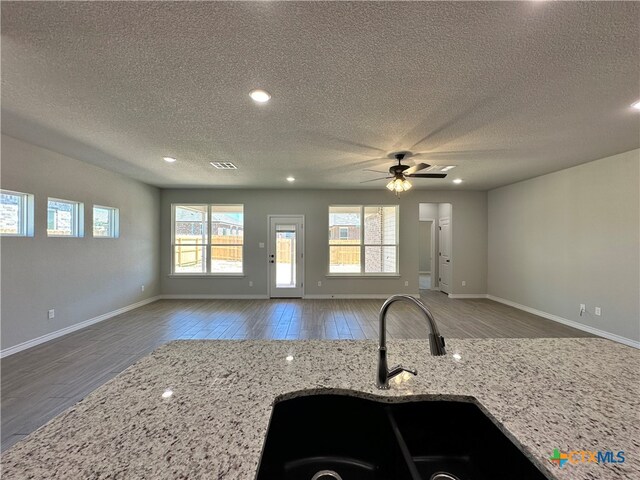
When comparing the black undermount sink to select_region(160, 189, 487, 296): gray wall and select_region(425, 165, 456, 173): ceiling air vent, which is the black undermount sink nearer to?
select_region(425, 165, 456, 173): ceiling air vent

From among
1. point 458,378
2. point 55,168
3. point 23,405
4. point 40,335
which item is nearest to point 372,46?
point 458,378

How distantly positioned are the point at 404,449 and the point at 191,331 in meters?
4.01

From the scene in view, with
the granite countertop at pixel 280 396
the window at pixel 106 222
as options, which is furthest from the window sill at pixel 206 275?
the granite countertop at pixel 280 396

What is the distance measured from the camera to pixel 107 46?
1.69 metres

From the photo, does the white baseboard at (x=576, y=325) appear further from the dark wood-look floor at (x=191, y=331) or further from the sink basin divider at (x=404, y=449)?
the sink basin divider at (x=404, y=449)

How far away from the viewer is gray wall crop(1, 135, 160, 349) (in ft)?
10.6

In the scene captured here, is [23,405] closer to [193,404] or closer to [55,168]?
[193,404]

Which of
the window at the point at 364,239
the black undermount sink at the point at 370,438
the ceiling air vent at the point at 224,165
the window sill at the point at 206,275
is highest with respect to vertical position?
the ceiling air vent at the point at 224,165

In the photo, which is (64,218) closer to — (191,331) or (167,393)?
(191,331)

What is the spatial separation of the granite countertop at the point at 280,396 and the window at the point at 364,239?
5.10 m

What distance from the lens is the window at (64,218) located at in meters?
3.76

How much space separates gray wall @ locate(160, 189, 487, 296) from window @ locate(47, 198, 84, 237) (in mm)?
2172

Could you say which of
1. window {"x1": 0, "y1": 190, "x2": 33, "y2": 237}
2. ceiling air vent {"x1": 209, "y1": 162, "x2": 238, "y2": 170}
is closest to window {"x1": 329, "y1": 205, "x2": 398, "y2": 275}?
ceiling air vent {"x1": 209, "y1": 162, "x2": 238, "y2": 170}

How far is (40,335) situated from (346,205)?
566cm
